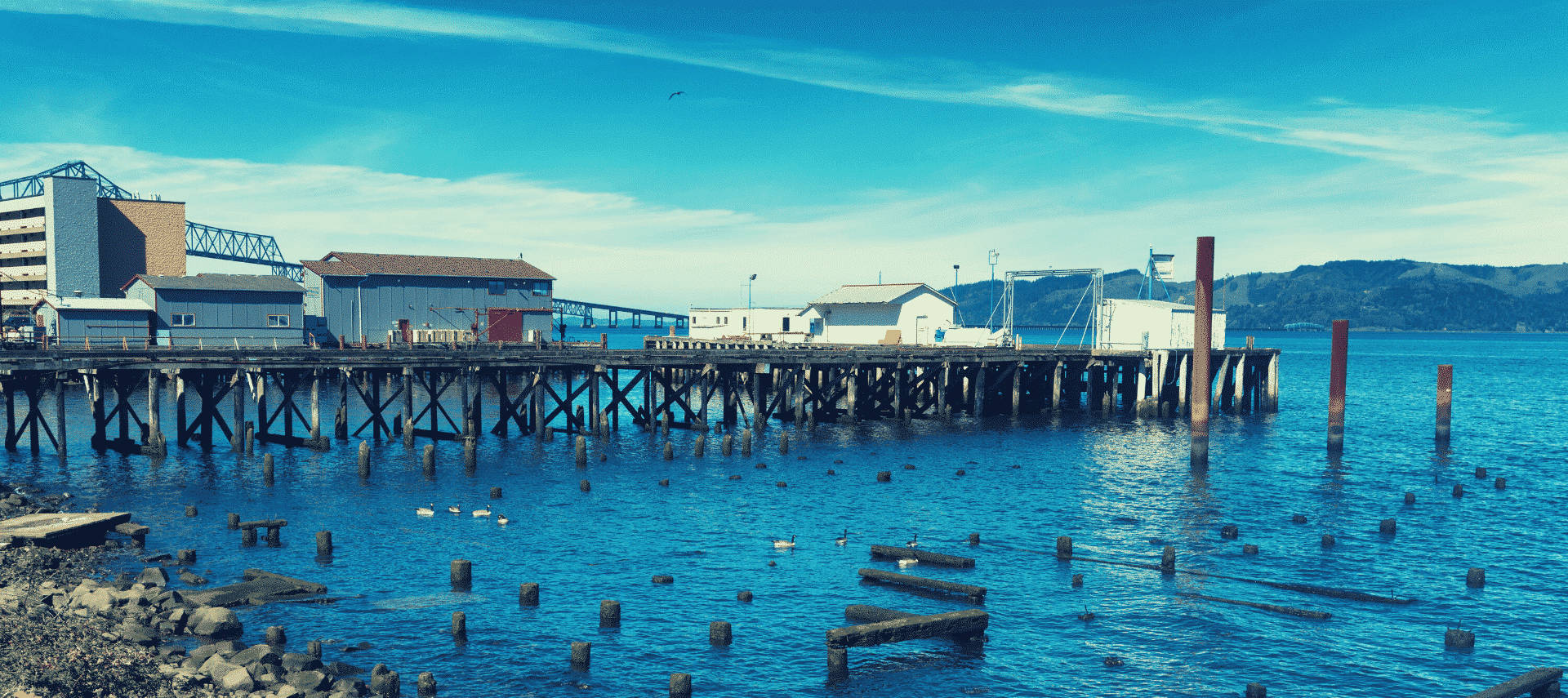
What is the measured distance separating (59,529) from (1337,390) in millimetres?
50762

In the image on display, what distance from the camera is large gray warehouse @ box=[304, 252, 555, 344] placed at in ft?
286

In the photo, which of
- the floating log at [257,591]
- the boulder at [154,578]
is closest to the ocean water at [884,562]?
the floating log at [257,591]

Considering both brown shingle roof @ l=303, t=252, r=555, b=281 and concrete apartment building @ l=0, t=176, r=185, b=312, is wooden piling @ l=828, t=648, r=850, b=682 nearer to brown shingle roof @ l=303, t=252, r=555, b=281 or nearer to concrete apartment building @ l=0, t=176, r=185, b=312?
brown shingle roof @ l=303, t=252, r=555, b=281

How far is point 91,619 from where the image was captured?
776 inches

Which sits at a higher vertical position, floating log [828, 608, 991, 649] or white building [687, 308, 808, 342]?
white building [687, 308, 808, 342]

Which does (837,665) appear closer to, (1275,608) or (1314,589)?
(1275,608)

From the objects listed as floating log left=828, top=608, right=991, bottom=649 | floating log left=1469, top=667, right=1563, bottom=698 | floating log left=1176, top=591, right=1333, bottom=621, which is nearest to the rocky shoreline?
floating log left=828, top=608, right=991, bottom=649

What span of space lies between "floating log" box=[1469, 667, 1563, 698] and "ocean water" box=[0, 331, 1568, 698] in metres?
1.81

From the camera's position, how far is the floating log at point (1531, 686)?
1744 centimetres

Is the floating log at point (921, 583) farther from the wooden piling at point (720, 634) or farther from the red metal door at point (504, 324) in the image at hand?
the red metal door at point (504, 324)

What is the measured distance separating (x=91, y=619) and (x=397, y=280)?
7322cm

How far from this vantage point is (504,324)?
92625 millimetres

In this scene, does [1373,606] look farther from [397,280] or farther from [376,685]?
[397,280]

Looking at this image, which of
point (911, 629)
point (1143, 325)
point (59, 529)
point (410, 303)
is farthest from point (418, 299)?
point (911, 629)
